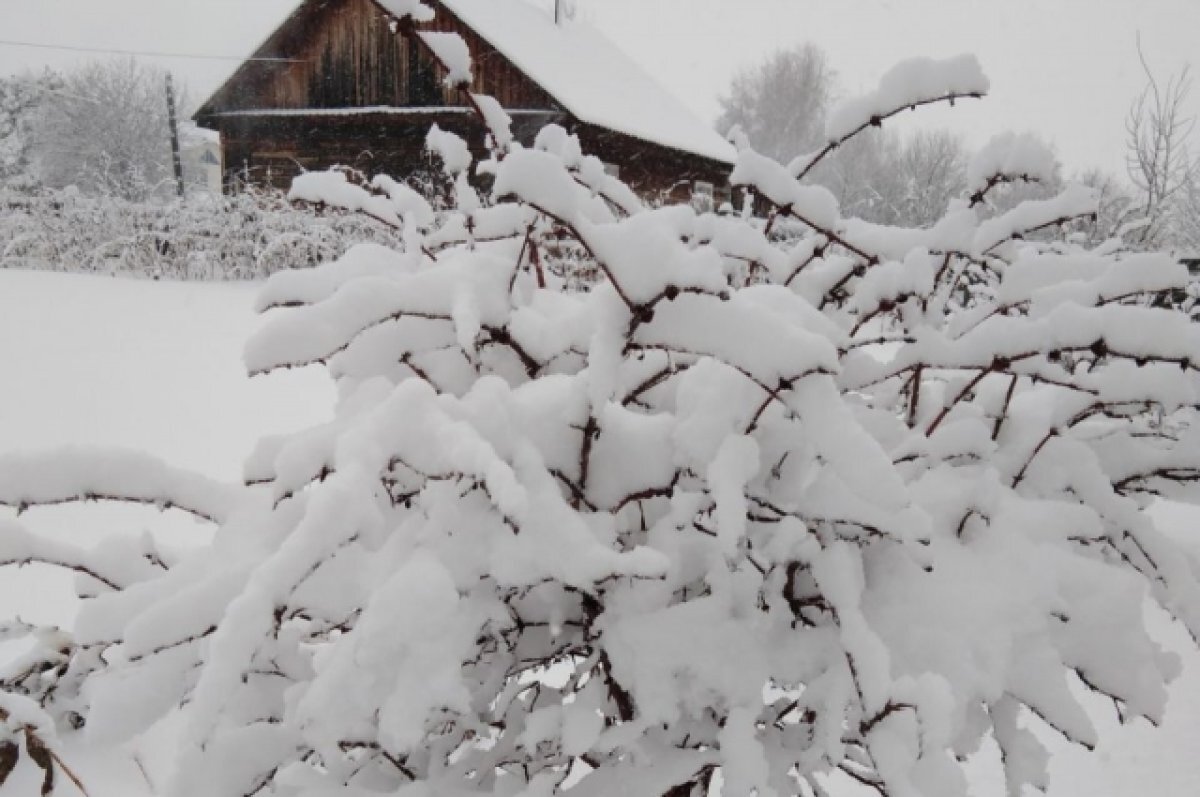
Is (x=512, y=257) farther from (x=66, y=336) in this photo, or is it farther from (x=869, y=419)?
(x=66, y=336)

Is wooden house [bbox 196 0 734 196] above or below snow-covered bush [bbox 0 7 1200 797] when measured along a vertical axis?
above

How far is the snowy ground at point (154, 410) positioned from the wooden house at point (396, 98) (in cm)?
1017

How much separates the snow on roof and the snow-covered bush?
13565 mm

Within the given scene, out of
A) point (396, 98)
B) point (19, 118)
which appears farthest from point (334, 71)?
point (19, 118)

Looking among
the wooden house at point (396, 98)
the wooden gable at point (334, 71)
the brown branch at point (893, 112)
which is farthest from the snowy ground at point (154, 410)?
the wooden gable at point (334, 71)

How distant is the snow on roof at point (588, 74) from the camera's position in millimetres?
14961

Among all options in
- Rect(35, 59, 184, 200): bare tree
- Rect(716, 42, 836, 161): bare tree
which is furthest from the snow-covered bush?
Rect(716, 42, 836, 161): bare tree

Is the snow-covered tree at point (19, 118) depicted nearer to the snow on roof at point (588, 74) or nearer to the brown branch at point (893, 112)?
the snow on roof at point (588, 74)

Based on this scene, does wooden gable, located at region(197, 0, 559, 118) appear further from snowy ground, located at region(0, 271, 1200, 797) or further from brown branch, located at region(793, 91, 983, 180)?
brown branch, located at region(793, 91, 983, 180)

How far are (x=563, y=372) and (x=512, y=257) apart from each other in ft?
0.57

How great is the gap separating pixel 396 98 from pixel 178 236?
9372 mm

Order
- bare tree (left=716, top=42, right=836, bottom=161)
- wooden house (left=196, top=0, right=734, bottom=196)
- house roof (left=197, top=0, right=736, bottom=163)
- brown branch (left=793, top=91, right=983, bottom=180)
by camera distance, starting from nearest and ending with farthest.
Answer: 1. brown branch (left=793, top=91, right=983, bottom=180)
2. house roof (left=197, top=0, right=736, bottom=163)
3. wooden house (left=196, top=0, right=734, bottom=196)
4. bare tree (left=716, top=42, right=836, bottom=161)

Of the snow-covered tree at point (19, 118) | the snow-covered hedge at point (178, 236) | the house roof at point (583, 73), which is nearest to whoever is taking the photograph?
the snow-covered hedge at point (178, 236)

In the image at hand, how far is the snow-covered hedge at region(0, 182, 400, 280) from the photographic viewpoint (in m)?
8.18
